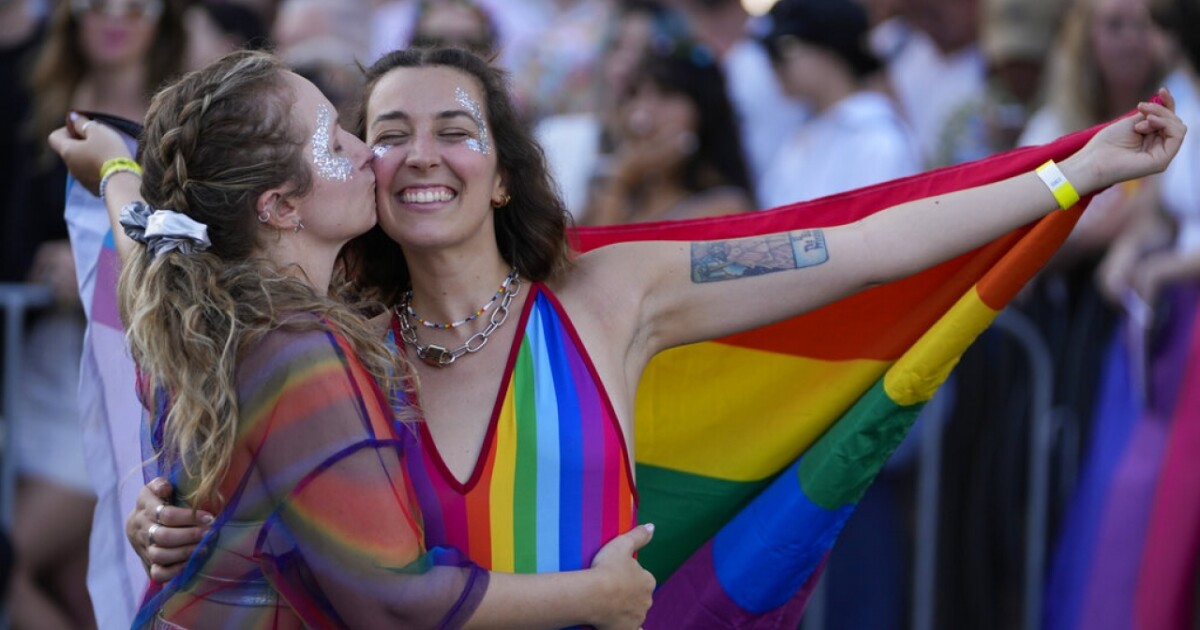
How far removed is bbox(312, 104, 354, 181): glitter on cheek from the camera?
3301mm

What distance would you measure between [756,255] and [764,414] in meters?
0.58

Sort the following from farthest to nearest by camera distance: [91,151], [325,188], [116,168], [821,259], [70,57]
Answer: [70,57] < [91,151] < [116,168] < [821,259] < [325,188]

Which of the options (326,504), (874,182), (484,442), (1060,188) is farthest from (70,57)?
(1060,188)

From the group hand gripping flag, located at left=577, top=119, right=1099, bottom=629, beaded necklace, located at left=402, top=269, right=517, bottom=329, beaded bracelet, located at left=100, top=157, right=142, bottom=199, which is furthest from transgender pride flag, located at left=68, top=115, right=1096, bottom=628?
beaded necklace, located at left=402, top=269, right=517, bottom=329

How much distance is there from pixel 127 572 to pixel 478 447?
1.13m

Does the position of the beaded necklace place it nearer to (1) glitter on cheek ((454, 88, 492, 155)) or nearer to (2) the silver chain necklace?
(2) the silver chain necklace

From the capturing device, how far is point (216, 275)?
315 cm

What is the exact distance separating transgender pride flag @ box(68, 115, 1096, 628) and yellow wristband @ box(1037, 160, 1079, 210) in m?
0.11

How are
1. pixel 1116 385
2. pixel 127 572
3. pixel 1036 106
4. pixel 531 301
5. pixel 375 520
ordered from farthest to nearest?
pixel 1036 106 → pixel 1116 385 → pixel 127 572 → pixel 531 301 → pixel 375 520

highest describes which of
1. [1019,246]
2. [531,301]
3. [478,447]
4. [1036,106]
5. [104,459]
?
[1036,106]

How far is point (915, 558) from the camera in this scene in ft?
19.6

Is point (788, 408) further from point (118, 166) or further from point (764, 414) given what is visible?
point (118, 166)

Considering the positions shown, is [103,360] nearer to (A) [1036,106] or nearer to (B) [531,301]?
(B) [531,301]

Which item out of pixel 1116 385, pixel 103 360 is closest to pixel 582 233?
pixel 103 360
